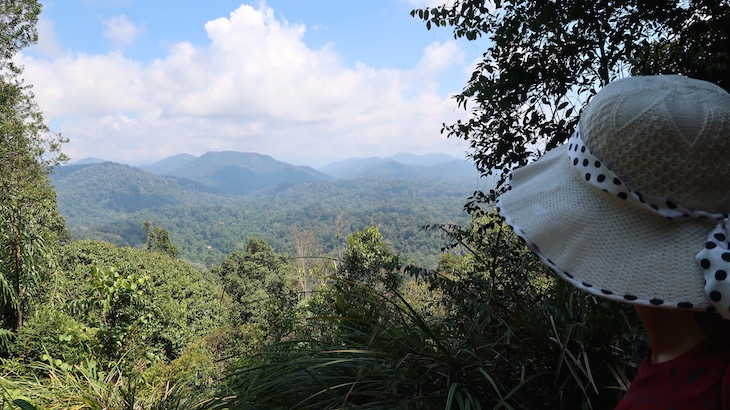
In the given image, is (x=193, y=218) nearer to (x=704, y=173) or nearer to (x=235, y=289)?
(x=235, y=289)

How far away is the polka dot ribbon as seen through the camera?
527 mm

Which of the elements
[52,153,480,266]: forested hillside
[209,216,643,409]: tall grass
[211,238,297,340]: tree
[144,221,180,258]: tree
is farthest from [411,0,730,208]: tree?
[52,153,480,266]: forested hillside

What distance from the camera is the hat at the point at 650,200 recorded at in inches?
22.6

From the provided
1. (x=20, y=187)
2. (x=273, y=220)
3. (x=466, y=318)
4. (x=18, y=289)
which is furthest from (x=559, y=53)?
(x=273, y=220)

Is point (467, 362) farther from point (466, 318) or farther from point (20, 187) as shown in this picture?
point (20, 187)

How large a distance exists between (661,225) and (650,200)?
43 mm

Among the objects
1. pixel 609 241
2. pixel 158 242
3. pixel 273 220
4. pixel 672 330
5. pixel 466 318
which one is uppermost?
pixel 609 241

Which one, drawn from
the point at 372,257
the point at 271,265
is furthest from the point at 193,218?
the point at 372,257

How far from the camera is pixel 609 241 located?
0.66m

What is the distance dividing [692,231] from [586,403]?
0.81 m

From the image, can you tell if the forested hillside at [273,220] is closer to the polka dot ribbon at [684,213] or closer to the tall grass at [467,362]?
the tall grass at [467,362]

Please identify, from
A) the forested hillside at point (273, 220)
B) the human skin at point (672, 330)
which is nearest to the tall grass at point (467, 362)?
the human skin at point (672, 330)

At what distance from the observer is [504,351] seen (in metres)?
1.50

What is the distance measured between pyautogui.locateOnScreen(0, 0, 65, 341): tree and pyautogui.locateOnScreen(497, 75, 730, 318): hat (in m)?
5.16
